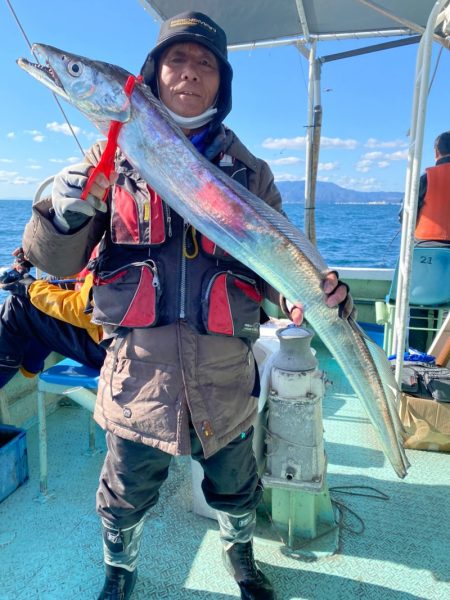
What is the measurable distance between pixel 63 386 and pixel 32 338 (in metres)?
0.61

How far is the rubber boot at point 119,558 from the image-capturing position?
7.43ft

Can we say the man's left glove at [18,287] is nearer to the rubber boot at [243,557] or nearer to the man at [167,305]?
the man at [167,305]

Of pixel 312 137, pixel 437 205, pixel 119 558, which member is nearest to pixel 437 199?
pixel 437 205

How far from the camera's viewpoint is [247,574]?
96.5 inches

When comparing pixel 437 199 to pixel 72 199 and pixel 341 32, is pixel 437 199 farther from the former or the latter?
pixel 72 199

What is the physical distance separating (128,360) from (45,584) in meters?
1.47

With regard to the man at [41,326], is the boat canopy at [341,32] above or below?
above

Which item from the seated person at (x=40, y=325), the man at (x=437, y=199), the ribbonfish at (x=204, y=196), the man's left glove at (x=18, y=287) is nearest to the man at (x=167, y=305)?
the ribbonfish at (x=204, y=196)

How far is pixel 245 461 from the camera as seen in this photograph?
92.0 inches

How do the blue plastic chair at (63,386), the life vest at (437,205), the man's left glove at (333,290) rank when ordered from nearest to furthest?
the man's left glove at (333,290) < the blue plastic chair at (63,386) < the life vest at (437,205)

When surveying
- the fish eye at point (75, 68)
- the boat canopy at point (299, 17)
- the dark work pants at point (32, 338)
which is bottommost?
the dark work pants at point (32, 338)

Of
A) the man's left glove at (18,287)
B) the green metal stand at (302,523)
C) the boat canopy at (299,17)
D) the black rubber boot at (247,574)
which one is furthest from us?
the boat canopy at (299,17)

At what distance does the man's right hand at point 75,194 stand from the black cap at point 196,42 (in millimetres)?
693

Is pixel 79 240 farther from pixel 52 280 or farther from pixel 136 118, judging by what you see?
pixel 52 280
